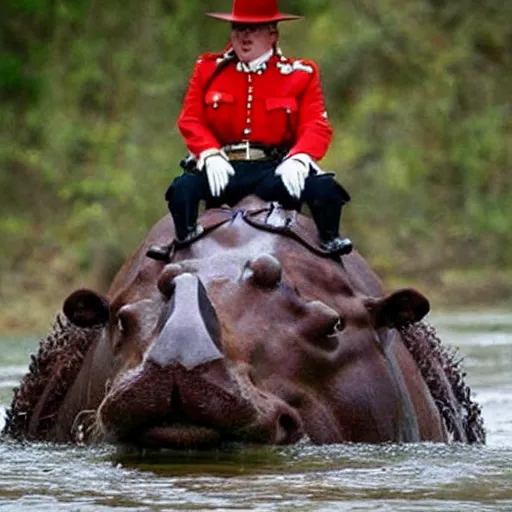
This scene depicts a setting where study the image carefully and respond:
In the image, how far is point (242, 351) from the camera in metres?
6.95

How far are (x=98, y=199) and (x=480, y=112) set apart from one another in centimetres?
623

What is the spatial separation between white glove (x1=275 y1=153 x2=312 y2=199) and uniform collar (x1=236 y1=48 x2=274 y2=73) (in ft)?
2.01

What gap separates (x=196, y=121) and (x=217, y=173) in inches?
15.1

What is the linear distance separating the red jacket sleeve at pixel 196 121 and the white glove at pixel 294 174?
38 cm

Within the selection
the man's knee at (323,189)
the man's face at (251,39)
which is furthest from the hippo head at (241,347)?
the man's face at (251,39)

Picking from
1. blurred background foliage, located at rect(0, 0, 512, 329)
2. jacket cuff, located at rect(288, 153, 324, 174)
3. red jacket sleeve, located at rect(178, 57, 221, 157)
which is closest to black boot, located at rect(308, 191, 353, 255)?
jacket cuff, located at rect(288, 153, 324, 174)

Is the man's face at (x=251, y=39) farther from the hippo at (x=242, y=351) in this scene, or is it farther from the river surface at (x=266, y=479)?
the river surface at (x=266, y=479)

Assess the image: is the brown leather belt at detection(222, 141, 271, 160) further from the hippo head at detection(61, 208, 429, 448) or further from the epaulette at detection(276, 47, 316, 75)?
the hippo head at detection(61, 208, 429, 448)

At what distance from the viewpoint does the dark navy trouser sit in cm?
782

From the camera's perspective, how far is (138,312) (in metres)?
7.23

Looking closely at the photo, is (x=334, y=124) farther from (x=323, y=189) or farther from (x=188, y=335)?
(x=188, y=335)

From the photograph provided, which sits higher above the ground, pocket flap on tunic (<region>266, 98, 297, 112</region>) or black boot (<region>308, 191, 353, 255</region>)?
pocket flap on tunic (<region>266, 98, 297, 112</region>)

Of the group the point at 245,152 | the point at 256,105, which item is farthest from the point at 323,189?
the point at 256,105

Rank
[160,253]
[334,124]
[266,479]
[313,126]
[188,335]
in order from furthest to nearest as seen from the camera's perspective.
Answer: [334,124], [313,126], [160,253], [188,335], [266,479]
